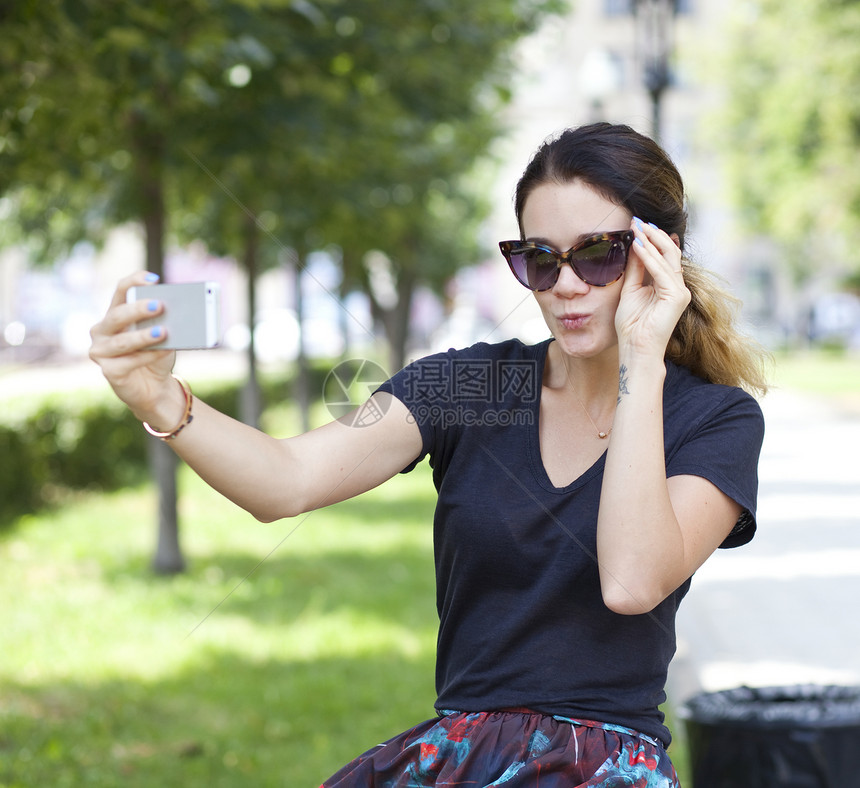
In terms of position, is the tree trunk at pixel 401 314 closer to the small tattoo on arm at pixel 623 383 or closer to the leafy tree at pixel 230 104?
the leafy tree at pixel 230 104

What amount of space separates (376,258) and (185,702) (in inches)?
588

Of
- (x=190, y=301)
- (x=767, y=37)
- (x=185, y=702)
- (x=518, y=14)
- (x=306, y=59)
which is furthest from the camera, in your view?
(x=767, y=37)

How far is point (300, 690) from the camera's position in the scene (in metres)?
5.39

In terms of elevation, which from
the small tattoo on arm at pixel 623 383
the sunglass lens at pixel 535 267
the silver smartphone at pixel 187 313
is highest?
the sunglass lens at pixel 535 267

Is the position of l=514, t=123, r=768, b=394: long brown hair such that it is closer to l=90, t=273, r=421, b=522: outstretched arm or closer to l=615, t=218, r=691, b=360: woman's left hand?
l=615, t=218, r=691, b=360: woman's left hand

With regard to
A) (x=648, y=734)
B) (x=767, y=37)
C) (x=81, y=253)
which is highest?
(x=767, y=37)

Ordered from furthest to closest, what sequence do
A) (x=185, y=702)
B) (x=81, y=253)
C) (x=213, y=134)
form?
(x=81, y=253) < (x=213, y=134) < (x=185, y=702)

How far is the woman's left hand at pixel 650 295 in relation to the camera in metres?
1.84

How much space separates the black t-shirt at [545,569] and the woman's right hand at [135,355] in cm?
54

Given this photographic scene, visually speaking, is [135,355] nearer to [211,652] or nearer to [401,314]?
[211,652]

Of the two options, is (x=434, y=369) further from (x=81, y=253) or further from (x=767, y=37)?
(x=767, y=37)

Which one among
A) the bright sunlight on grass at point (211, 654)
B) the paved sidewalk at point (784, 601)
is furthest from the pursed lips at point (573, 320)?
the paved sidewalk at point (784, 601)

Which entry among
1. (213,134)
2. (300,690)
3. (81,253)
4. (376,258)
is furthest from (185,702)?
(376,258)

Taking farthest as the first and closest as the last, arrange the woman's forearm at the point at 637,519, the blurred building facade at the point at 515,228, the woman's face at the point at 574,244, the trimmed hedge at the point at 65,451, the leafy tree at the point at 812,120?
the leafy tree at the point at 812,120, the trimmed hedge at the point at 65,451, the blurred building facade at the point at 515,228, the woman's face at the point at 574,244, the woman's forearm at the point at 637,519
